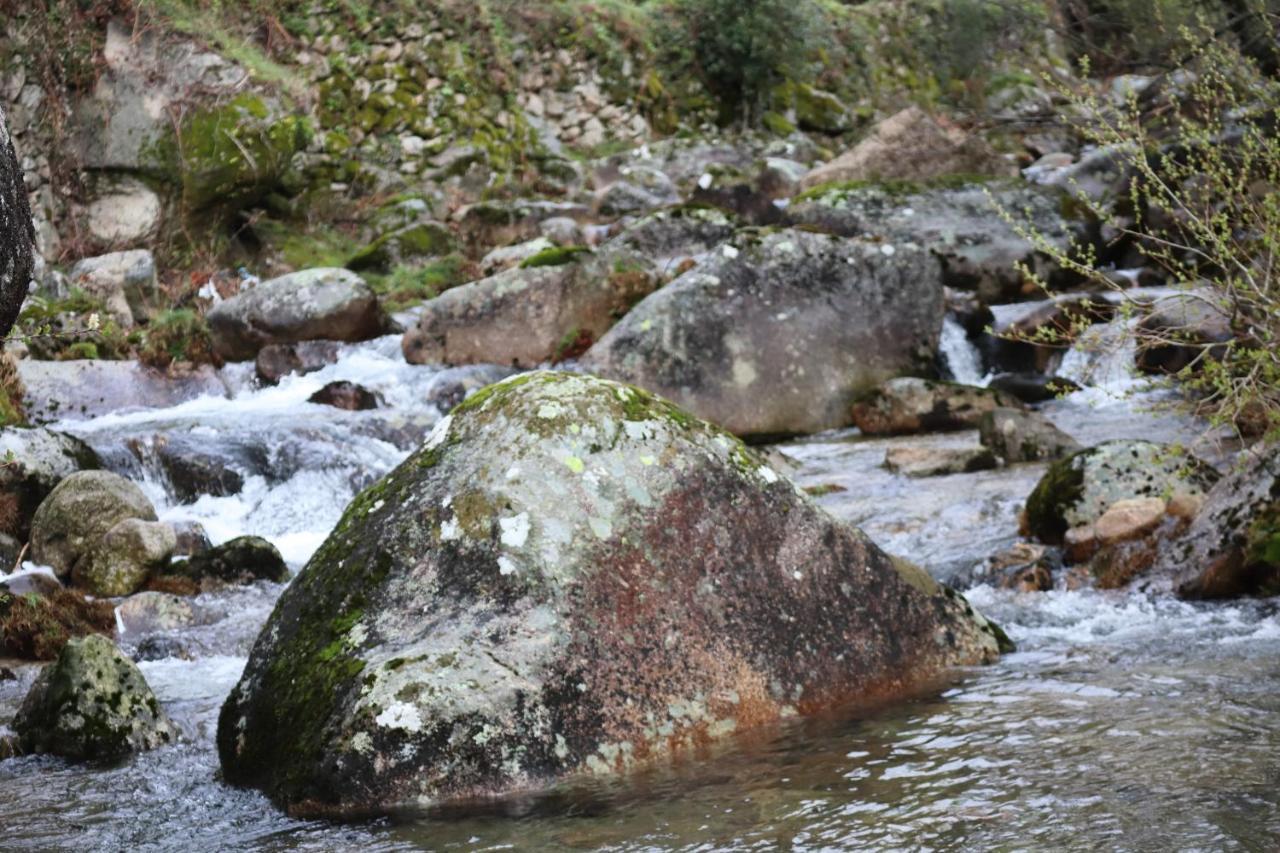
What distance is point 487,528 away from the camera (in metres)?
4.86

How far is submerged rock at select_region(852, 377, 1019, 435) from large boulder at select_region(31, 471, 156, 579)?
777 cm

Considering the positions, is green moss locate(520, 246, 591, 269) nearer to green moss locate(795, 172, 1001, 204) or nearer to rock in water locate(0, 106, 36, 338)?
green moss locate(795, 172, 1001, 204)

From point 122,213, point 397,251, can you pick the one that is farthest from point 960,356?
point 122,213

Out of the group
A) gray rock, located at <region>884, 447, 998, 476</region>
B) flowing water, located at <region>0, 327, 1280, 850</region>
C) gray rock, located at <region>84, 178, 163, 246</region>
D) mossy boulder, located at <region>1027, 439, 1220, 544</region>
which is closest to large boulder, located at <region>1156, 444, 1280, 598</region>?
flowing water, located at <region>0, 327, 1280, 850</region>

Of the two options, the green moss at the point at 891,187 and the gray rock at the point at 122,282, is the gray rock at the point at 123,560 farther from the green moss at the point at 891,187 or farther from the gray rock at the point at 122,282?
the green moss at the point at 891,187

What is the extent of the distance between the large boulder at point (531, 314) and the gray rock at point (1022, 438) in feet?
18.7

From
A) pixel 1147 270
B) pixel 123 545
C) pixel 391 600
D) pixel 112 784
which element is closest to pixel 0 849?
pixel 112 784

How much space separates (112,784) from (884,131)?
1976 centimetres

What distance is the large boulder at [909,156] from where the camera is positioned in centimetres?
2159

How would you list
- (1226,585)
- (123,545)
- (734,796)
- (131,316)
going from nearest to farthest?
(734,796) < (1226,585) < (123,545) < (131,316)

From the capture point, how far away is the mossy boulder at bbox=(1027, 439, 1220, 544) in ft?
26.8

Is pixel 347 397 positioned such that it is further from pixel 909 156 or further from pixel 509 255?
pixel 909 156

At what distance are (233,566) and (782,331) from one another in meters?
7.11

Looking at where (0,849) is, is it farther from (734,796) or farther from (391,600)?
(734,796)
